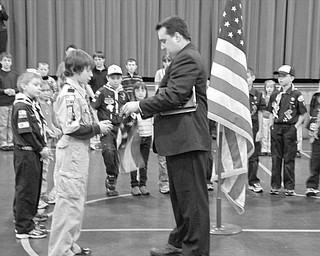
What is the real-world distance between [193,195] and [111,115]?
9.70 ft

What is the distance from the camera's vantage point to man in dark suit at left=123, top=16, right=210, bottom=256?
14.2 ft

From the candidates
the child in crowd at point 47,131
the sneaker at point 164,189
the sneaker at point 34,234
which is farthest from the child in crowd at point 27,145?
the sneaker at point 164,189

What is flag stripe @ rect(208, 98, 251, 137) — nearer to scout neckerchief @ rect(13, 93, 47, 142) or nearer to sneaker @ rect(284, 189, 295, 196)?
scout neckerchief @ rect(13, 93, 47, 142)

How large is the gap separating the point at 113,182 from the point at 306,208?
2447 mm

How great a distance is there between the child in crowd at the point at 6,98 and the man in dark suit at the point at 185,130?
20.6 ft

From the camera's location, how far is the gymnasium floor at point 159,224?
504cm

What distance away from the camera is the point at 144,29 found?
12.6 m

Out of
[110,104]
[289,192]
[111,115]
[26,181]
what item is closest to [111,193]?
[111,115]

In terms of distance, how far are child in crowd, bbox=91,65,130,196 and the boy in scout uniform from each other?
6.69 feet

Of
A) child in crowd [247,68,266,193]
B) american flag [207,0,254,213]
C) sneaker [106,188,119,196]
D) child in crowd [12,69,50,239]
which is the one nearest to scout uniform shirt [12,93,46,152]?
child in crowd [12,69,50,239]

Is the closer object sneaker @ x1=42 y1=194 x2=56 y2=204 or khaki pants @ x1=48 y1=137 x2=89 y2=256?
khaki pants @ x1=48 y1=137 x2=89 y2=256

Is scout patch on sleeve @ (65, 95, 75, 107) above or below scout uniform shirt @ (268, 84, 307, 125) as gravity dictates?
above

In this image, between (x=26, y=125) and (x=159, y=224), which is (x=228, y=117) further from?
(x=26, y=125)

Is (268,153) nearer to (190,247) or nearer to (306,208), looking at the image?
(306,208)
